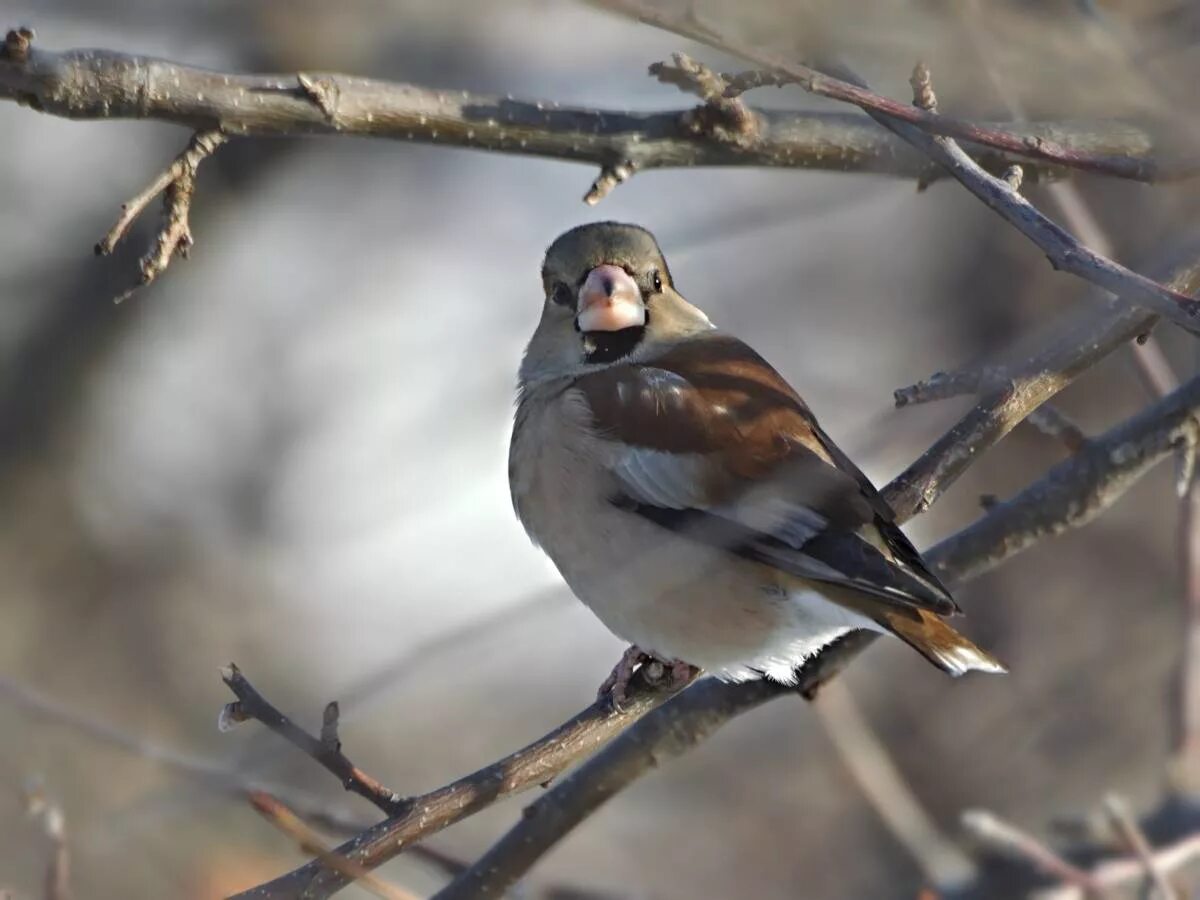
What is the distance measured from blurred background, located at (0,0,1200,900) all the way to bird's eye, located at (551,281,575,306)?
2.25 meters

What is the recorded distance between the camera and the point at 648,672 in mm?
3586

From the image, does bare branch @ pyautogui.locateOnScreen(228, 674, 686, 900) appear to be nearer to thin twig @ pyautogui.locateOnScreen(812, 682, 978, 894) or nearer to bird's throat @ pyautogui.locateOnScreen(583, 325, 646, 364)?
thin twig @ pyautogui.locateOnScreen(812, 682, 978, 894)

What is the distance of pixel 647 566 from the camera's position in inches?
141

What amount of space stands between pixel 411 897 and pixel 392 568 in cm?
544

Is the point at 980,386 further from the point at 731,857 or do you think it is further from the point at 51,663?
the point at 51,663

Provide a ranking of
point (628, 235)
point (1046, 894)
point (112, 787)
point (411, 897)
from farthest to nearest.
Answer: point (112, 787)
point (628, 235)
point (1046, 894)
point (411, 897)

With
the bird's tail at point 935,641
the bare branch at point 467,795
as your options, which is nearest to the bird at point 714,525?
the bird's tail at point 935,641

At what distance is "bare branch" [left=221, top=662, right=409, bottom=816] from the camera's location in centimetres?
275

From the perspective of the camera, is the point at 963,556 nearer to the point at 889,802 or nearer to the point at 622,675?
the point at 622,675

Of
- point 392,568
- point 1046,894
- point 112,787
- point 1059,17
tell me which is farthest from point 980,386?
point 392,568

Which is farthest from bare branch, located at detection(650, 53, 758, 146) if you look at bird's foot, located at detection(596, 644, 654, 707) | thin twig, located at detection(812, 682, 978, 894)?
thin twig, located at detection(812, 682, 978, 894)

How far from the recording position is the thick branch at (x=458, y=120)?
121 inches

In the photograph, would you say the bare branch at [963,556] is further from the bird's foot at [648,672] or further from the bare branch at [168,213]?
the bare branch at [168,213]

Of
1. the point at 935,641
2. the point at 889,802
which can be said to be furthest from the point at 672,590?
the point at 889,802
